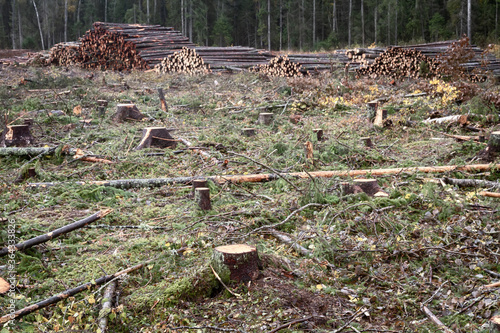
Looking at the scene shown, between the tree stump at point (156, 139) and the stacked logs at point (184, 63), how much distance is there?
8.62 meters

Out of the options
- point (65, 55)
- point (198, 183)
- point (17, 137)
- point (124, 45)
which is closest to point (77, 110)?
point (17, 137)

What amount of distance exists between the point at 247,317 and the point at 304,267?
2.64 feet

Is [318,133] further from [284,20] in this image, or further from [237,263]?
[284,20]

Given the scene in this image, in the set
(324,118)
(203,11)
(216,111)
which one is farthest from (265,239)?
(203,11)

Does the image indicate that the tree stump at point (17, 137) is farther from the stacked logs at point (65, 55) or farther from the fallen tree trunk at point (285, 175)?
the stacked logs at point (65, 55)

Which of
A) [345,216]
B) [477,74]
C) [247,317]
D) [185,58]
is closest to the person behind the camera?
[247,317]

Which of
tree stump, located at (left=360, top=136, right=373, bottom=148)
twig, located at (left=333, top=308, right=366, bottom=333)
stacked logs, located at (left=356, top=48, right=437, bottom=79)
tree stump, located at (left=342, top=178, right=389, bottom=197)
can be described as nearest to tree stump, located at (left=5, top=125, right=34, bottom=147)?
tree stump, located at (left=342, top=178, right=389, bottom=197)

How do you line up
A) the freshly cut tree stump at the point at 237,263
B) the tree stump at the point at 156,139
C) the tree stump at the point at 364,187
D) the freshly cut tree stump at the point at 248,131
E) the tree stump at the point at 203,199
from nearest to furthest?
the freshly cut tree stump at the point at 237,263, the tree stump at the point at 203,199, the tree stump at the point at 364,187, the tree stump at the point at 156,139, the freshly cut tree stump at the point at 248,131

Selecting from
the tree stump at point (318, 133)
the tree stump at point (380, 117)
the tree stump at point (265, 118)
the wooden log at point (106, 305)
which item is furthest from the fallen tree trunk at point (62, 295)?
the tree stump at point (380, 117)

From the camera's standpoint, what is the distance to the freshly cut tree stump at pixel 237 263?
3012 millimetres

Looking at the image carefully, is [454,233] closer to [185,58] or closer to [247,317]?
[247,317]

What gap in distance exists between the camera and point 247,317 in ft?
→ 8.89

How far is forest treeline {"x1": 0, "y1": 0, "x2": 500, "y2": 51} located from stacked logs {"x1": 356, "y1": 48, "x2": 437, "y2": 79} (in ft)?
40.5

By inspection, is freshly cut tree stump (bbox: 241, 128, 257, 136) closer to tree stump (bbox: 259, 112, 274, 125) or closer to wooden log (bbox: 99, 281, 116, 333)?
tree stump (bbox: 259, 112, 274, 125)
